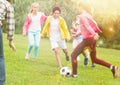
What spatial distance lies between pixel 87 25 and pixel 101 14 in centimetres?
1902

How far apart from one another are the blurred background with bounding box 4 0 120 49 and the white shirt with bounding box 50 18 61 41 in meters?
6.87

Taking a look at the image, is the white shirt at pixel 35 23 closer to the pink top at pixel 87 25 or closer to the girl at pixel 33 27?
the girl at pixel 33 27

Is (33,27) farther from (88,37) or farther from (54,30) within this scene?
(88,37)

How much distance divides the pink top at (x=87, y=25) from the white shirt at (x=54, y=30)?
7.12 ft

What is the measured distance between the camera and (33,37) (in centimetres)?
1459

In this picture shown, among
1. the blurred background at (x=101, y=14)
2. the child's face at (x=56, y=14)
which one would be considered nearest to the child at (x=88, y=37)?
the child's face at (x=56, y=14)

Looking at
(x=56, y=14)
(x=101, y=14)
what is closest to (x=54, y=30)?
(x=56, y=14)

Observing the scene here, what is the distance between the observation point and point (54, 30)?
43.0ft

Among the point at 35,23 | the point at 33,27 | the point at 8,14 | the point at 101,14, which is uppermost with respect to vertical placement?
the point at 8,14

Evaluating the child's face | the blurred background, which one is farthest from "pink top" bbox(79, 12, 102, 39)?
the blurred background

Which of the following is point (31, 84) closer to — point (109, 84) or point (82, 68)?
point (109, 84)

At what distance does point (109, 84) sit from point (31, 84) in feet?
6.11

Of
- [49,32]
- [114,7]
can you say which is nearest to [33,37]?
[49,32]

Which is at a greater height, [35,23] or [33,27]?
[35,23]
